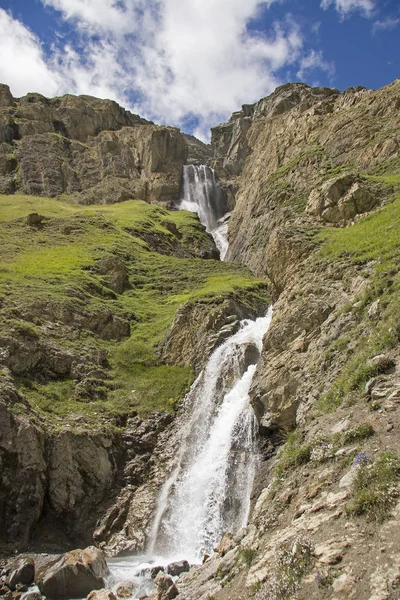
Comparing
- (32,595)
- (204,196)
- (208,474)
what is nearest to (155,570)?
(32,595)

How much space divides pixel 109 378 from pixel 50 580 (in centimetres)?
1395

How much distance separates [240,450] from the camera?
19234 mm

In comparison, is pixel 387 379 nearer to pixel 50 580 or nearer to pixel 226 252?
pixel 50 580

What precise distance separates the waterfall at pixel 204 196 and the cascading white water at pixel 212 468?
2481 inches

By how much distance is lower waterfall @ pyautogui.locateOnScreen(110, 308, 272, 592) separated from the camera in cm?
1705

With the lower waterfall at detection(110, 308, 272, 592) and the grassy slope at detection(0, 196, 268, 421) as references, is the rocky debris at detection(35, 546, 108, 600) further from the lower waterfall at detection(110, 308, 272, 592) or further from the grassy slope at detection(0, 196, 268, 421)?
the grassy slope at detection(0, 196, 268, 421)

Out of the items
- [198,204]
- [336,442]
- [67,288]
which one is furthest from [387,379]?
Result: [198,204]

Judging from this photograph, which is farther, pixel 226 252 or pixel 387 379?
pixel 226 252

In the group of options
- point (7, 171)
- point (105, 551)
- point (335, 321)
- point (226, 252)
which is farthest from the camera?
point (7, 171)

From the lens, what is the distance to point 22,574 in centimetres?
1455

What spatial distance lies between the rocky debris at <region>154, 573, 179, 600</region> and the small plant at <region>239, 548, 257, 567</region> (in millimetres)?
3095

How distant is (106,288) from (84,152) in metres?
64.9

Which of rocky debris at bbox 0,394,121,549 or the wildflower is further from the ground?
the wildflower

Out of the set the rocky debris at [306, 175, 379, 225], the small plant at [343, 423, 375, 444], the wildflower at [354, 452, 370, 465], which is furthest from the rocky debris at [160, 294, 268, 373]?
the wildflower at [354, 452, 370, 465]
